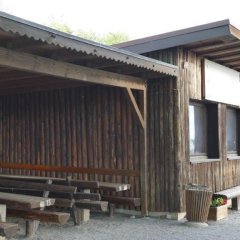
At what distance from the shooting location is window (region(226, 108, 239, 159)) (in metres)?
11.4

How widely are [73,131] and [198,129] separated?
9.21 feet

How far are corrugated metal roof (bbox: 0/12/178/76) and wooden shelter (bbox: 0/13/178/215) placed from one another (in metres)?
0.02

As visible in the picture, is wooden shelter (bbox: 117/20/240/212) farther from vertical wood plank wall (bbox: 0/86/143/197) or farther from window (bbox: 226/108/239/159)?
window (bbox: 226/108/239/159)

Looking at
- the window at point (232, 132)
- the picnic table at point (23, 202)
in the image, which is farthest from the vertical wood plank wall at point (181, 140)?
the picnic table at point (23, 202)

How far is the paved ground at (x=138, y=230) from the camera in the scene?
22.5 ft

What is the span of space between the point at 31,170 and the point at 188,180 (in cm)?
379

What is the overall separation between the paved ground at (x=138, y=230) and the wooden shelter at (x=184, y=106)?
2.36 ft

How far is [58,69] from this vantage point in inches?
245

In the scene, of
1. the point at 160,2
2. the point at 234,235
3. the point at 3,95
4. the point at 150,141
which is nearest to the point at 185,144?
the point at 150,141

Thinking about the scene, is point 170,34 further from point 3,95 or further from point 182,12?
point 182,12

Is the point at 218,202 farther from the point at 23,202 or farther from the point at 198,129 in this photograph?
the point at 23,202

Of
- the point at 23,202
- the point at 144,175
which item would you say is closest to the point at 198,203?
the point at 144,175

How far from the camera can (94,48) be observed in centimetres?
610

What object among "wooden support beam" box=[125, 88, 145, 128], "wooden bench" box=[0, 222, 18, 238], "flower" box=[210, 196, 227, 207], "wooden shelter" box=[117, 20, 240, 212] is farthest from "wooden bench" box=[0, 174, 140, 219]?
"wooden bench" box=[0, 222, 18, 238]
